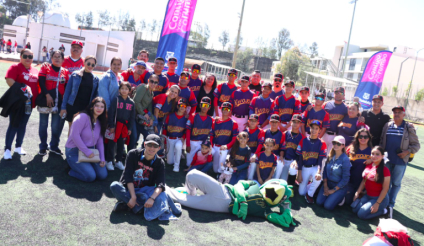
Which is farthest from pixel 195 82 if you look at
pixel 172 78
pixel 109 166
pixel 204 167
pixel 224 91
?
pixel 109 166

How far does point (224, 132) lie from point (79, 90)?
114 inches

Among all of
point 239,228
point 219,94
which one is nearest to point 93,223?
point 239,228

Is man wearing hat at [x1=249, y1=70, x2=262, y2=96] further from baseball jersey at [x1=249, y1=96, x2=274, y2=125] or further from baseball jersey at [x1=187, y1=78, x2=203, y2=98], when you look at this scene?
baseball jersey at [x1=187, y1=78, x2=203, y2=98]

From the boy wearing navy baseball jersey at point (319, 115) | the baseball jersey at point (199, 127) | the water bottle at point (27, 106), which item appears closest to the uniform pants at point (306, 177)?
the boy wearing navy baseball jersey at point (319, 115)

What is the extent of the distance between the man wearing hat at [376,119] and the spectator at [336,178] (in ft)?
3.78

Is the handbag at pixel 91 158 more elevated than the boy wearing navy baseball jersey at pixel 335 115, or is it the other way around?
the boy wearing navy baseball jersey at pixel 335 115

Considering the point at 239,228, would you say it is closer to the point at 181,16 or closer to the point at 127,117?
the point at 127,117

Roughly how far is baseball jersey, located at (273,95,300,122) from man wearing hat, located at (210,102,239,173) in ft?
3.72

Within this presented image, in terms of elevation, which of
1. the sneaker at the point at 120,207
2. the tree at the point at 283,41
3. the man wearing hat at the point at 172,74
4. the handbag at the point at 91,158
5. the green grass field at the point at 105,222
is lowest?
the green grass field at the point at 105,222

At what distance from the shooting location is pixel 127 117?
5418 mm

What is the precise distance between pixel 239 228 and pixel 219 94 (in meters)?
3.70

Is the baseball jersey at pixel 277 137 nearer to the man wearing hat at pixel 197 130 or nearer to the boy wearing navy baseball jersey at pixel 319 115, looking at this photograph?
the boy wearing navy baseball jersey at pixel 319 115

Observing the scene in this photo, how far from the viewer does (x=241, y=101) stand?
6.80 metres

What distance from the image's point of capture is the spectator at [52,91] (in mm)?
5230
